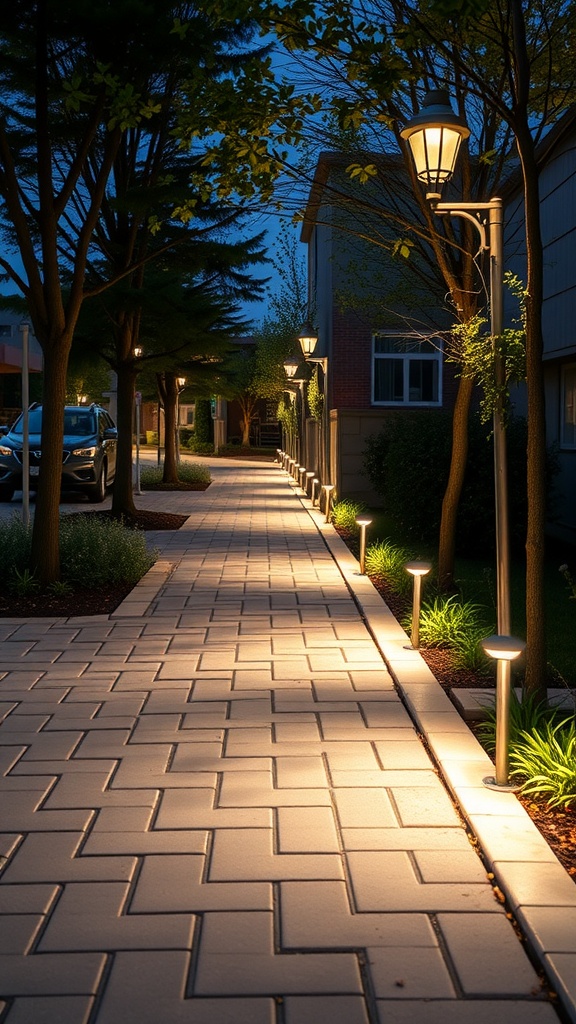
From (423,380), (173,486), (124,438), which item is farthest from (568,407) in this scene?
(173,486)

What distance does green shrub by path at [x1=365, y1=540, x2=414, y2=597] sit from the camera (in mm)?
9938

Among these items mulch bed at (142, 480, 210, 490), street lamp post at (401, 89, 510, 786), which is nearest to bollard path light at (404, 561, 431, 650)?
street lamp post at (401, 89, 510, 786)

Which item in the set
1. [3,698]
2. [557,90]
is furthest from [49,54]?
[3,698]

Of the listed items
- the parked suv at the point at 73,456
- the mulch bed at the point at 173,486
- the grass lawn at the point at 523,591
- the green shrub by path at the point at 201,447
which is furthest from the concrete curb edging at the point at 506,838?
the green shrub by path at the point at 201,447

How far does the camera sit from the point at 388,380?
22.5 m

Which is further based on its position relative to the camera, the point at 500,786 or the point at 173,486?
the point at 173,486

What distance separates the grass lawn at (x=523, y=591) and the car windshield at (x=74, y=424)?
8096 millimetres

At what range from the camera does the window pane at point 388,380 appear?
22.4 meters

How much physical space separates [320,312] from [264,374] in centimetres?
1773

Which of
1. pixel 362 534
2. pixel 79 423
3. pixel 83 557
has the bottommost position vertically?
pixel 83 557

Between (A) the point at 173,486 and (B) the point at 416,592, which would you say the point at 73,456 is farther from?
(B) the point at 416,592

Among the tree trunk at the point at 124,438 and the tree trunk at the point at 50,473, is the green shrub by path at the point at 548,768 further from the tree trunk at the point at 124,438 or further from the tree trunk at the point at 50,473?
the tree trunk at the point at 124,438

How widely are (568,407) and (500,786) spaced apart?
423 inches

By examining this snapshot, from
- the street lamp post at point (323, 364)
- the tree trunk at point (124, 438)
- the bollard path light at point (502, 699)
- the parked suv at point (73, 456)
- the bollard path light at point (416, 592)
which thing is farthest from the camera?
the street lamp post at point (323, 364)
